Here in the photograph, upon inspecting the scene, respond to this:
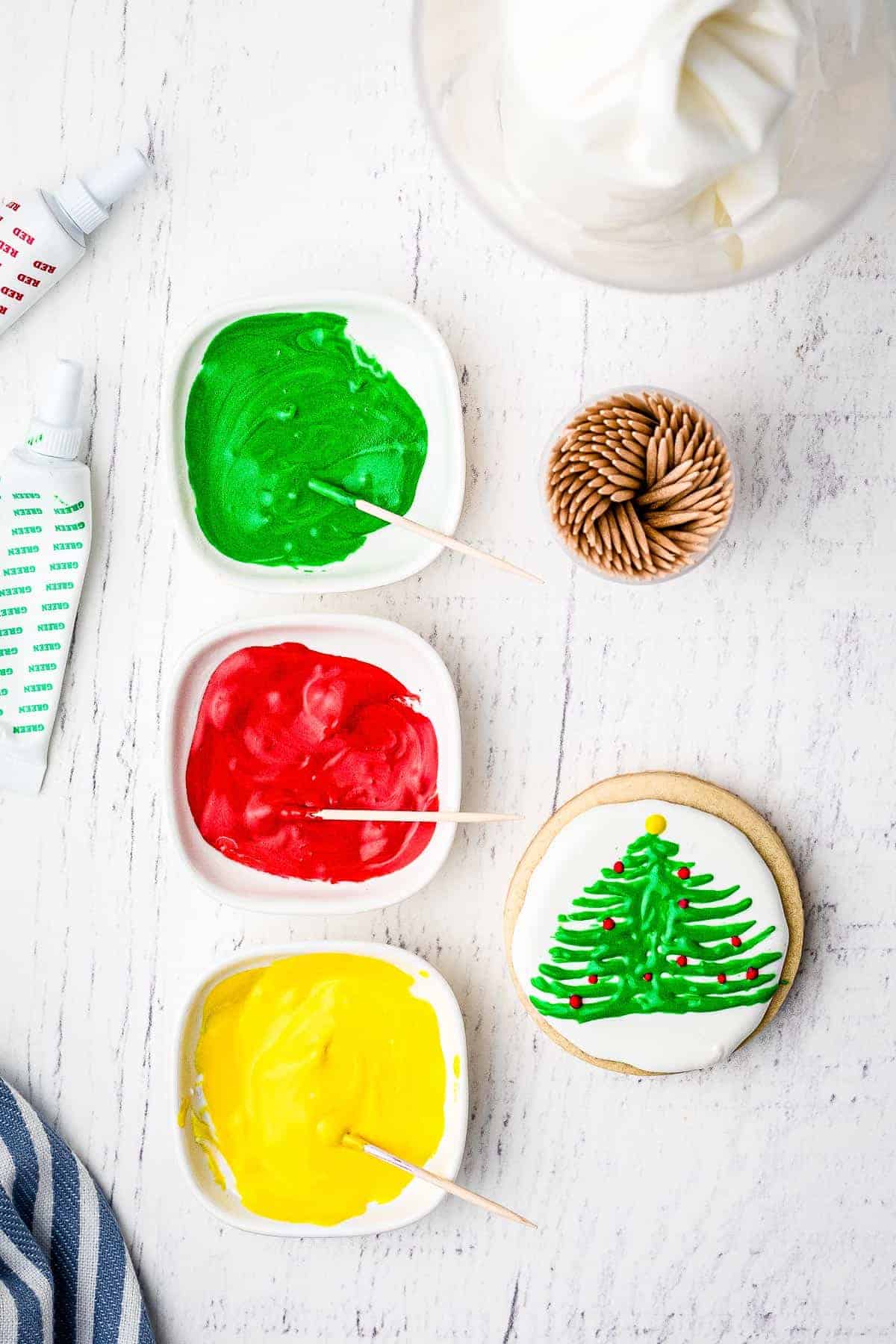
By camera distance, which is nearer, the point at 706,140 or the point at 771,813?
the point at 706,140

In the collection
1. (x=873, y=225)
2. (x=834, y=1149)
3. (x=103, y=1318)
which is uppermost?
(x=873, y=225)

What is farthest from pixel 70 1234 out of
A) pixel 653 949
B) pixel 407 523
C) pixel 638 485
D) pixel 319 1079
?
pixel 638 485

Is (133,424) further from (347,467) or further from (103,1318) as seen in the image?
(103,1318)

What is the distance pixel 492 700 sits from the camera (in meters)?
0.91

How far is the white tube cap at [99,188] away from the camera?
87 centimetres

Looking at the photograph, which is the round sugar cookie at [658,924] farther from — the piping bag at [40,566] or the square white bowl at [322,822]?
the piping bag at [40,566]

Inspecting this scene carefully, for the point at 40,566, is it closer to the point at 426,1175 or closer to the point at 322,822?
the point at 322,822

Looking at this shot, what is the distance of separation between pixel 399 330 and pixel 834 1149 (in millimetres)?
769

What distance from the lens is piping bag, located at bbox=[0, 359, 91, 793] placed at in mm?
879

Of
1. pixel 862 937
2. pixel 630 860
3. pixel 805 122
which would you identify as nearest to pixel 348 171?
pixel 805 122

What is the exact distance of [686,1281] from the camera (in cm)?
94

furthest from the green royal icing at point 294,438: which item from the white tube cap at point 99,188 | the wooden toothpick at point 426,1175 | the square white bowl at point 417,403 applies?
the wooden toothpick at point 426,1175

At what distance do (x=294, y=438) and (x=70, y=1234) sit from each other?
704 millimetres

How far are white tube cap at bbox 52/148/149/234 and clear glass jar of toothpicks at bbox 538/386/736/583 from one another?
40 centimetres
